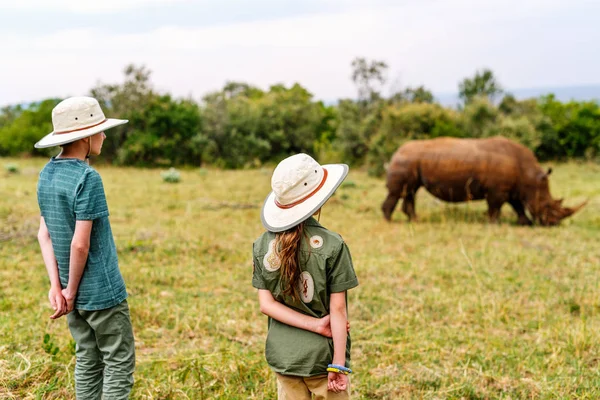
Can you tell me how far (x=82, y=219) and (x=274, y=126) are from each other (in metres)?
24.5

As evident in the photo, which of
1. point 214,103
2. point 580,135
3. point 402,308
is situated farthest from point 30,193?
point 580,135

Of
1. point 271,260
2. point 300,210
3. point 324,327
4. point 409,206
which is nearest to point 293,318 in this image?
point 324,327

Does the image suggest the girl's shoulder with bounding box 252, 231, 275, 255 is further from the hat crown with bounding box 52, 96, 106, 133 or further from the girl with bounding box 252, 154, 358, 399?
the hat crown with bounding box 52, 96, 106, 133

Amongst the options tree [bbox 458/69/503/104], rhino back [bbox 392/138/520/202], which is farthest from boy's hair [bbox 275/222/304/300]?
tree [bbox 458/69/503/104]

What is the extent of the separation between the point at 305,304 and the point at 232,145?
23448mm

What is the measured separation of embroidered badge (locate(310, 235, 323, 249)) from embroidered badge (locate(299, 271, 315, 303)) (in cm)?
12

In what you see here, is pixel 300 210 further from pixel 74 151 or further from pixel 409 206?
pixel 409 206

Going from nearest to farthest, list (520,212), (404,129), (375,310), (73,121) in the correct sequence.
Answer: (73,121) → (375,310) → (520,212) → (404,129)

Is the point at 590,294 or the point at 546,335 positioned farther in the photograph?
the point at 590,294

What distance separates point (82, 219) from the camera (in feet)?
8.54

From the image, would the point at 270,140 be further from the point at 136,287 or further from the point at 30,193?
the point at 136,287

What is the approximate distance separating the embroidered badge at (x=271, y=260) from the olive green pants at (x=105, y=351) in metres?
0.95

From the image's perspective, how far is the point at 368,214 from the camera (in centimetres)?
1185

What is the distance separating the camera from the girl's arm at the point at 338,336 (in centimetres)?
234
